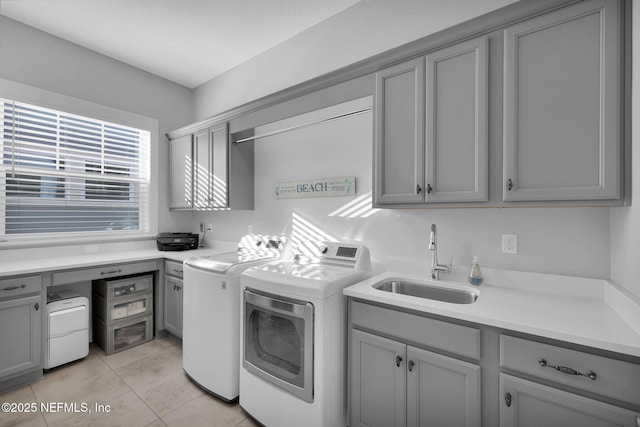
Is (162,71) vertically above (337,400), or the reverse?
(162,71)

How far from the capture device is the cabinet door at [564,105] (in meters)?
1.24

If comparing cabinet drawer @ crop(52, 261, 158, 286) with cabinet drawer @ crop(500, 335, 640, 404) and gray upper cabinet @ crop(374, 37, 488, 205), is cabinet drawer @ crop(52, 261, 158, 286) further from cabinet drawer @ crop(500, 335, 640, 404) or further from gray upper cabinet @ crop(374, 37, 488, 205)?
cabinet drawer @ crop(500, 335, 640, 404)

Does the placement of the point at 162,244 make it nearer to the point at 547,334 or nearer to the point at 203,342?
the point at 203,342

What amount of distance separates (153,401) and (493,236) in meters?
2.64

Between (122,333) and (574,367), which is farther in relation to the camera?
(122,333)

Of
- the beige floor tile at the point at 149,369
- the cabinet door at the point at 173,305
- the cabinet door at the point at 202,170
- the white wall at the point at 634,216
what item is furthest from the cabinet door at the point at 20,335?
the white wall at the point at 634,216

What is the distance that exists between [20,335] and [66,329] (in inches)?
11.9

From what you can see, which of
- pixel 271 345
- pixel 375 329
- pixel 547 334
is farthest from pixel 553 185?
pixel 271 345

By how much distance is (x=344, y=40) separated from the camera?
245 centimetres

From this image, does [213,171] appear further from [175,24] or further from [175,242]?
[175,24]

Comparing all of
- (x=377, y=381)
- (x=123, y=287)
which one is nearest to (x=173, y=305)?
(x=123, y=287)

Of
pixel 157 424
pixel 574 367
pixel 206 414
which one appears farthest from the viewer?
pixel 206 414

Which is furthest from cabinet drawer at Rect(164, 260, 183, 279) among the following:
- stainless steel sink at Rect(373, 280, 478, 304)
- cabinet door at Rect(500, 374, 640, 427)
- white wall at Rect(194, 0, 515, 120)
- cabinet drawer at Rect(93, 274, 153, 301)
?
cabinet door at Rect(500, 374, 640, 427)

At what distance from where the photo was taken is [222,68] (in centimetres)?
344
